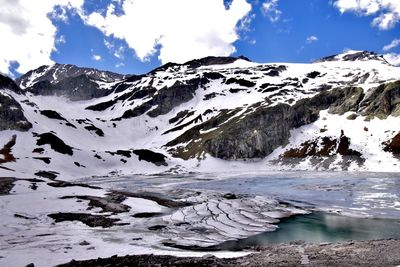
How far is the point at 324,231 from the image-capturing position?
127 ft

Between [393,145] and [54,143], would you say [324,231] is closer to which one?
[393,145]

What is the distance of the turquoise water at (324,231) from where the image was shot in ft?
115

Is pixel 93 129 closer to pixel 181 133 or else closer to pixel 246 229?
pixel 181 133

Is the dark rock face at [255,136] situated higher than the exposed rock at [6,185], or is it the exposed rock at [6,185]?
the dark rock face at [255,136]

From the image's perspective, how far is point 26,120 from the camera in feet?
519

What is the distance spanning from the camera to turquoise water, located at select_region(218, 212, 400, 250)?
34906mm

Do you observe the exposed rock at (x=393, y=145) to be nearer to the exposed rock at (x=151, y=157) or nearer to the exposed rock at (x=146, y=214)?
the exposed rock at (x=151, y=157)

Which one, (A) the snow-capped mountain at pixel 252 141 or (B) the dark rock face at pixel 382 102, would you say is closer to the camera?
(A) the snow-capped mountain at pixel 252 141

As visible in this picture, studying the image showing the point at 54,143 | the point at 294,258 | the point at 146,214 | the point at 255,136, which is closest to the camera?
the point at 294,258

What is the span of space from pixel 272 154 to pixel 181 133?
62.6m

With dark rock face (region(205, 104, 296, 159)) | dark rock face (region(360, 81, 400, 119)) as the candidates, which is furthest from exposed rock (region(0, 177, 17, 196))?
dark rock face (region(360, 81, 400, 119))

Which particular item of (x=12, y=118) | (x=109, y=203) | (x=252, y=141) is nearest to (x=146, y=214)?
(x=109, y=203)

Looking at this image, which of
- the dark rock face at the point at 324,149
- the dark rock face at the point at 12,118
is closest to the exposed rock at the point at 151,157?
the dark rock face at the point at 12,118

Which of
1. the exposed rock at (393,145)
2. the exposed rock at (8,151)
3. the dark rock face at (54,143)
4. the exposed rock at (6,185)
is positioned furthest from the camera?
the dark rock face at (54,143)
